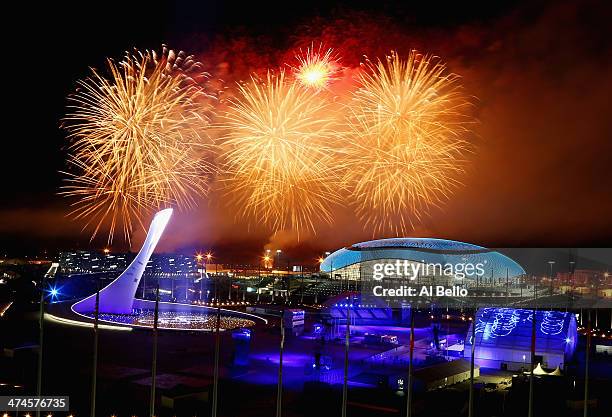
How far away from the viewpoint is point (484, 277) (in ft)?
216

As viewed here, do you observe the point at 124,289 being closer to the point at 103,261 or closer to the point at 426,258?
the point at 426,258

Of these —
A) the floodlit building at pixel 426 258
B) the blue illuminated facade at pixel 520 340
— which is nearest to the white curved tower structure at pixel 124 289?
the blue illuminated facade at pixel 520 340

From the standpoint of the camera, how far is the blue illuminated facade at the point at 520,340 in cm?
2731

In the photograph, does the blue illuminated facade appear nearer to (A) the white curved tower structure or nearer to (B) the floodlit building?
(A) the white curved tower structure

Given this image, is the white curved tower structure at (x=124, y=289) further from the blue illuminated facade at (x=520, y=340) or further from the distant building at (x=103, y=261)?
the distant building at (x=103, y=261)

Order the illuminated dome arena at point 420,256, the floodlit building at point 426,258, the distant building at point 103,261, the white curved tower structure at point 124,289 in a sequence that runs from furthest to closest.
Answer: the distant building at point 103,261, the illuminated dome arena at point 420,256, the floodlit building at point 426,258, the white curved tower structure at point 124,289

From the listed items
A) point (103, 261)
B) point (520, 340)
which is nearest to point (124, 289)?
point (520, 340)

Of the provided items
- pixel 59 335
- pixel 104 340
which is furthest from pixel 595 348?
pixel 59 335

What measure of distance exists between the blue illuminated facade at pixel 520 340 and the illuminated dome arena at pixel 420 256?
33327mm

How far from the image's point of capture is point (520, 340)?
90.9ft

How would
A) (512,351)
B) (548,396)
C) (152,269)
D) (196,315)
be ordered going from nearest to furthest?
(548,396) → (512,351) → (196,315) → (152,269)

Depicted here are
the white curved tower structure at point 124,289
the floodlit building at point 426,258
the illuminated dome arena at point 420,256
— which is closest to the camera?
the white curved tower structure at point 124,289

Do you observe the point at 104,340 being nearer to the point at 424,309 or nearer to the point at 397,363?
the point at 397,363

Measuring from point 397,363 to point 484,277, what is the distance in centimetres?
4300
